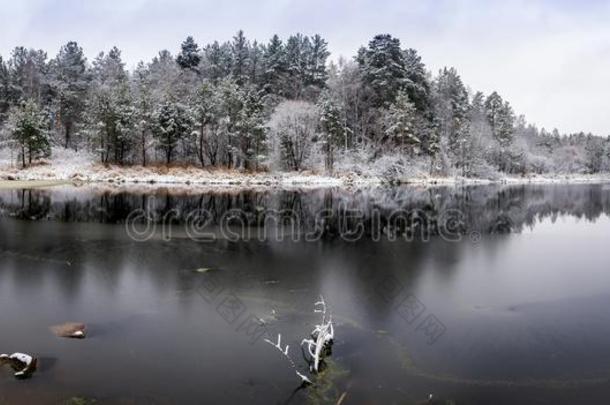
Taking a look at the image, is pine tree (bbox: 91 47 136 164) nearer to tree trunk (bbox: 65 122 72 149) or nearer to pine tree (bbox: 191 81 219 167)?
pine tree (bbox: 191 81 219 167)

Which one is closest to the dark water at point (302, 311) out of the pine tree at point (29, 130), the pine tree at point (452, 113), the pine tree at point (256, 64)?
the pine tree at point (29, 130)

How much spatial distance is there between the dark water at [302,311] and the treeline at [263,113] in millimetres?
43131

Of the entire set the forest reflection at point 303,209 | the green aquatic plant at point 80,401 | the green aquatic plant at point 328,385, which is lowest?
the green aquatic plant at point 80,401

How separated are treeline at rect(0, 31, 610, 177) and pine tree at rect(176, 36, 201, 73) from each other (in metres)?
0.26

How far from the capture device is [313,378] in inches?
345

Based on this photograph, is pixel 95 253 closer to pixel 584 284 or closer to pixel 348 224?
pixel 348 224

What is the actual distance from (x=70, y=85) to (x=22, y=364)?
87.7 m

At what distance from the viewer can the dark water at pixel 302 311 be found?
864 cm

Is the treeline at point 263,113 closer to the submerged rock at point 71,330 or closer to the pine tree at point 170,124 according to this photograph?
the pine tree at point 170,124

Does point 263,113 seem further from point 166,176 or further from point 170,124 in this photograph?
point 166,176

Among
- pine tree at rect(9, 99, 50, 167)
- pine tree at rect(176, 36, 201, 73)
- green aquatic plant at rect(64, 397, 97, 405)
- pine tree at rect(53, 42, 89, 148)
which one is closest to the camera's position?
green aquatic plant at rect(64, 397, 97, 405)

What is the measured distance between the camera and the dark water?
28.3 feet

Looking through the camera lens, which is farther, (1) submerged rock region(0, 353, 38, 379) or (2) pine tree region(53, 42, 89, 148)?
(2) pine tree region(53, 42, 89, 148)

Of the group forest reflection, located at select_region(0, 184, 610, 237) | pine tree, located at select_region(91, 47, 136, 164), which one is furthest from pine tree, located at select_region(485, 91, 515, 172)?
pine tree, located at select_region(91, 47, 136, 164)
